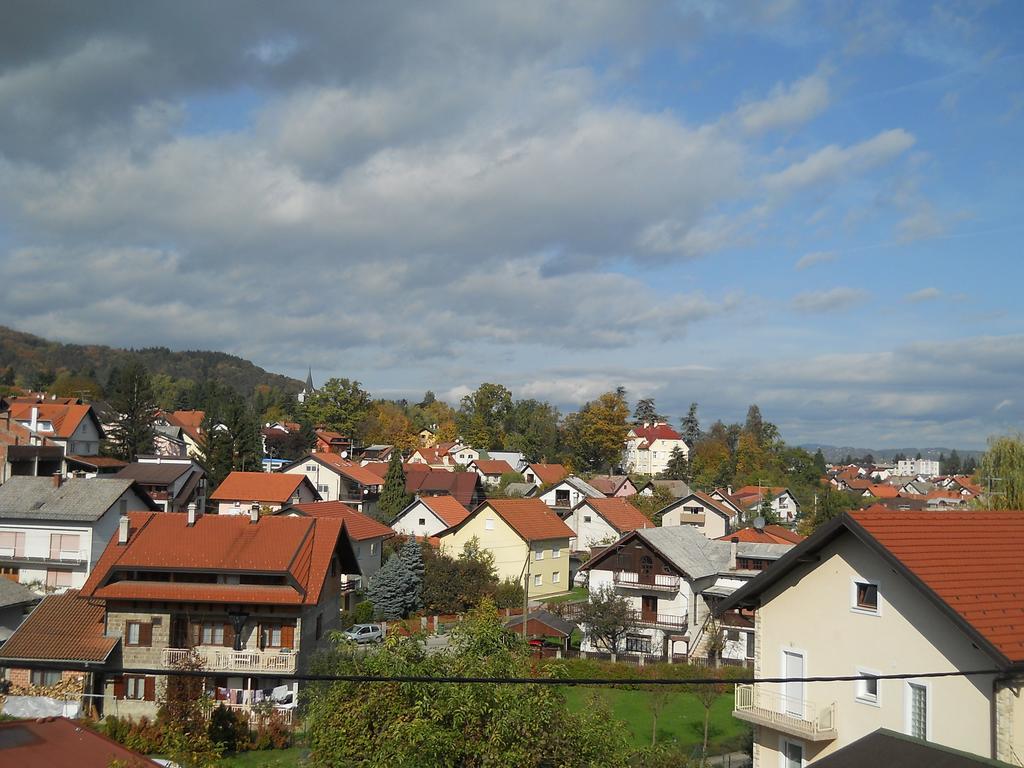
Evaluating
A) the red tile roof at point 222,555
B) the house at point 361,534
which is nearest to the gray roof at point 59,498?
the house at point 361,534

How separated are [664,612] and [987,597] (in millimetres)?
26556

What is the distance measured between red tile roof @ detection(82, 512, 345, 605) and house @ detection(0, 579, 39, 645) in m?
5.25

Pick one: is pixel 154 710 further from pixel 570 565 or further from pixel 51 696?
pixel 570 565

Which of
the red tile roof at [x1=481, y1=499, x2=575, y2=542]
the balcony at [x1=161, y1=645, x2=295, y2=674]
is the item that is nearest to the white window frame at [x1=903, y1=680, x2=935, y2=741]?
the balcony at [x1=161, y1=645, x2=295, y2=674]

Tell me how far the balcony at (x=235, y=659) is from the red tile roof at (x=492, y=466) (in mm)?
70214

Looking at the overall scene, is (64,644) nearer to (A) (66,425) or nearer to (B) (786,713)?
(B) (786,713)

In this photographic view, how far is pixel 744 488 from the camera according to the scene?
342ft

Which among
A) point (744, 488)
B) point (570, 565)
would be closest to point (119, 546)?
point (570, 565)

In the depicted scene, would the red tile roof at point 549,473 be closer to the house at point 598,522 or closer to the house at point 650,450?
the house at point 598,522

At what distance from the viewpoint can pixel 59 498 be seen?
41656 millimetres

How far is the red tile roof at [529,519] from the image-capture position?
171 ft

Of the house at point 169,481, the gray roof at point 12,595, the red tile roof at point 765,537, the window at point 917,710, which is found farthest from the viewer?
the house at point 169,481

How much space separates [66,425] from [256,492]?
20930 millimetres

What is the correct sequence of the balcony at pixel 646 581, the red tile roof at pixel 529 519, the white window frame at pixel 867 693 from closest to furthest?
the white window frame at pixel 867 693 < the balcony at pixel 646 581 < the red tile roof at pixel 529 519
